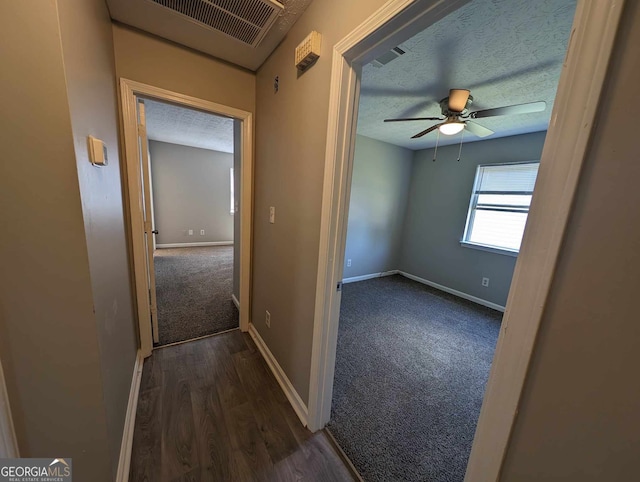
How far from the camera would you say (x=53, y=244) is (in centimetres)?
70

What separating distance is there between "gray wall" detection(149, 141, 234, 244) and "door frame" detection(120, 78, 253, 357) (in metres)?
4.34

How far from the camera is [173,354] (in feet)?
6.27

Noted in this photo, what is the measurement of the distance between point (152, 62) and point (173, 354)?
227 centimetres

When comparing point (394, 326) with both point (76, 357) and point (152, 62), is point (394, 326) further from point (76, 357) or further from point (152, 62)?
point (152, 62)

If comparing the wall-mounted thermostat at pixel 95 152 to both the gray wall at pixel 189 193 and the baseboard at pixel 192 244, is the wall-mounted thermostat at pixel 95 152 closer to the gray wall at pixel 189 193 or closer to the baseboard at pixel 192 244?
the gray wall at pixel 189 193

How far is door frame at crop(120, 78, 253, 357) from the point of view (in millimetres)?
1557

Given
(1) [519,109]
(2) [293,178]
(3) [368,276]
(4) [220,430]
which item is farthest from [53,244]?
(3) [368,276]

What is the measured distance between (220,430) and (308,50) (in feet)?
7.24

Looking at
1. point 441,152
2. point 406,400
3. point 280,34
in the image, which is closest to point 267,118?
point 280,34

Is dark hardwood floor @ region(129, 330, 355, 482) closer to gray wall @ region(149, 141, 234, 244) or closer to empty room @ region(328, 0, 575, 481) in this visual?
empty room @ region(328, 0, 575, 481)

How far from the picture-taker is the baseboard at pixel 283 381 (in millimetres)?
1419

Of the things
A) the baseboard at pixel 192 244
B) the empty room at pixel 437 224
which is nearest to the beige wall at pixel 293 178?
the empty room at pixel 437 224

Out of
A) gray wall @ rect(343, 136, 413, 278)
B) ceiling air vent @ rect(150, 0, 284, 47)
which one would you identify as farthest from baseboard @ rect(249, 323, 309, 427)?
ceiling air vent @ rect(150, 0, 284, 47)

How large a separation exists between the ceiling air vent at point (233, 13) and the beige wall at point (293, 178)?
16 cm
